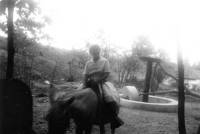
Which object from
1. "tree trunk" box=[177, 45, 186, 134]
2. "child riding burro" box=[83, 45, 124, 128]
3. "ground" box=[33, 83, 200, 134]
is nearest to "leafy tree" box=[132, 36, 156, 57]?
"ground" box=[33, 83, 200, 134]

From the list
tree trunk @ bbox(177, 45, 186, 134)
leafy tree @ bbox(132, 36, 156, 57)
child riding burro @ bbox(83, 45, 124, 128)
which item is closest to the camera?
child riding burro @ bbox(83, 45, 124, 128)

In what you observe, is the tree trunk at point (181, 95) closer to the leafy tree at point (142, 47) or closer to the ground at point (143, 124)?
the ground at point (143, 124)

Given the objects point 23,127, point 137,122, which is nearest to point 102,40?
point 137,122

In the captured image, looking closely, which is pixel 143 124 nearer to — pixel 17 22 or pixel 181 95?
pixel 181 95

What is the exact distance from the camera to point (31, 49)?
14.9m

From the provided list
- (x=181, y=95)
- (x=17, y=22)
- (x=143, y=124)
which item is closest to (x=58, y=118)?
(x=181, y=95)

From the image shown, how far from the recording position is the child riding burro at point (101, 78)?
4.90 meters

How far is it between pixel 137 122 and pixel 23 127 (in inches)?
167

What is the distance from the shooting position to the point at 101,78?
5.06 meters

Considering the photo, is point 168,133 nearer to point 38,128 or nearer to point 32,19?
point 38,128

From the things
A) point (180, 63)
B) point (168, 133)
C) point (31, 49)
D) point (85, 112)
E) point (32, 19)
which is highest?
point (32, 19)

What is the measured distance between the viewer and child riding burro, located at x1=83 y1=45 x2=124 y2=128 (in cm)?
490

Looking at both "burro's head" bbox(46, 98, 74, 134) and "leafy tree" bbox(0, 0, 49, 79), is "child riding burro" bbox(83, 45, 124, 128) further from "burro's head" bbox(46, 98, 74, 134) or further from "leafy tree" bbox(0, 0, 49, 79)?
"leafy tree" bbox(0, 0, 49, 79)

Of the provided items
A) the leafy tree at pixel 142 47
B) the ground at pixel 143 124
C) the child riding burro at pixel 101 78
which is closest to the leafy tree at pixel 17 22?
the ground at pixel 143 124
